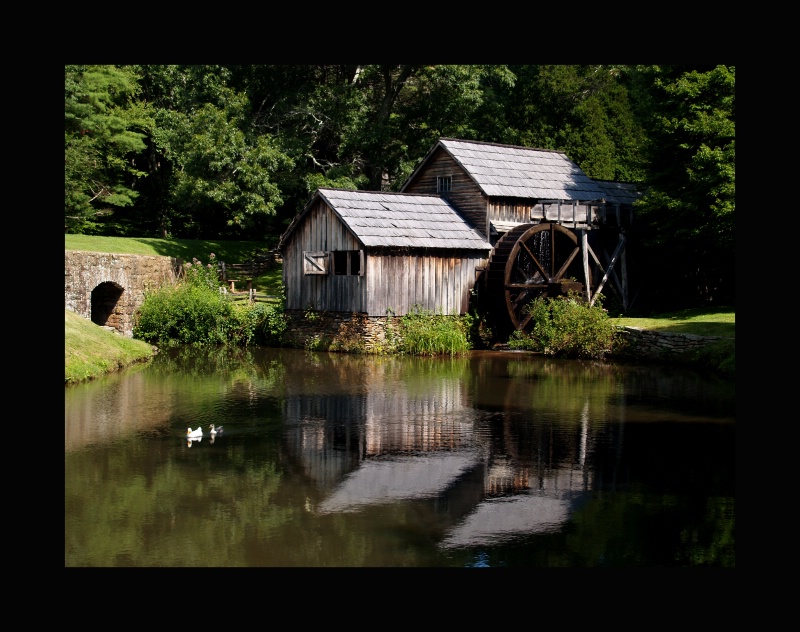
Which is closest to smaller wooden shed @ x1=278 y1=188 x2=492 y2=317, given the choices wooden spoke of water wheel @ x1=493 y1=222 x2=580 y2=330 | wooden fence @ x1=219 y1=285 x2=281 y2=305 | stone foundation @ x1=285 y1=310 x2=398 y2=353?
stone foundation @ x1=285 y1=310 x2=398 y2=353

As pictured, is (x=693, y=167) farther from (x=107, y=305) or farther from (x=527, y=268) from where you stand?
(x=107, y=305)

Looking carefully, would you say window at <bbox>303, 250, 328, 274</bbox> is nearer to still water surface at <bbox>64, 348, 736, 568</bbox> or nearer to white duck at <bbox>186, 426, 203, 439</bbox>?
still water surface at <bbox>64, 348, 736, 568</bbox>

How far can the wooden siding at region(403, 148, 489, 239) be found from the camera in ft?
98.3

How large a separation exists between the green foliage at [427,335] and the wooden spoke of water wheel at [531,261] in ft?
6.58

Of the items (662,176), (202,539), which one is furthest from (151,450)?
(662,176)

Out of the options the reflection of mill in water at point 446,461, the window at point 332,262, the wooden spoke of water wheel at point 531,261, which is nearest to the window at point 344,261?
the window at point 332,262

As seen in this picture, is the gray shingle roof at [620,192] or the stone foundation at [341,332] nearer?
the stone foundation at [341,332]

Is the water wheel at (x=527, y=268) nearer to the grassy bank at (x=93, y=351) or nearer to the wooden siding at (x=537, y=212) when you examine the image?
the wooden siding at (x=537, y=212)

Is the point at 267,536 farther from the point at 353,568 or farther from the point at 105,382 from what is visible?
the point at 105,382

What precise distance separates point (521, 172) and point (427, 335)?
794 centimetres

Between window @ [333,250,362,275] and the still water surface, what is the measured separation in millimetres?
7566

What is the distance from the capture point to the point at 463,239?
95.1 ft

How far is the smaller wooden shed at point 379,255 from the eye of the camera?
88.6 feet

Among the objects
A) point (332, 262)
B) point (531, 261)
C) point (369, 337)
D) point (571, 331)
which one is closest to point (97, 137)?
point (332, 262)
